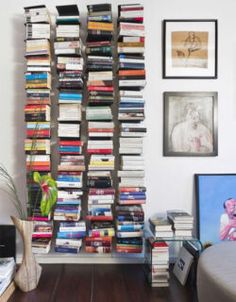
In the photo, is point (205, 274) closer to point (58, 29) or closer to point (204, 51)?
point (204, 51)

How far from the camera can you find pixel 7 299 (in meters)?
1.73

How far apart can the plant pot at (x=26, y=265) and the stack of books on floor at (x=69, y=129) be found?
0.25 m

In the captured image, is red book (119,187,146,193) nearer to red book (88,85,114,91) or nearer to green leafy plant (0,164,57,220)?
green leafy plant (0,164,57,220)

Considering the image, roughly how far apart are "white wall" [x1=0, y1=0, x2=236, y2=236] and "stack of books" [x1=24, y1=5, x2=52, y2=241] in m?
0.19

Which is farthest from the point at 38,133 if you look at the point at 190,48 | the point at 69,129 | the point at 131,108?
the point at 190,48

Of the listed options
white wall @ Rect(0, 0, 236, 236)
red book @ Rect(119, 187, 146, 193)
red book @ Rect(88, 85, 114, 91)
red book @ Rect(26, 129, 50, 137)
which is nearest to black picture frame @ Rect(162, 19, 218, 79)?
white wall @ Rect(0, 0, 236, 236)

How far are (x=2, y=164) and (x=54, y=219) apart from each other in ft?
2.06

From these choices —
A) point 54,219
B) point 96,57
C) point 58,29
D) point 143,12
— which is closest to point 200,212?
point 54,219

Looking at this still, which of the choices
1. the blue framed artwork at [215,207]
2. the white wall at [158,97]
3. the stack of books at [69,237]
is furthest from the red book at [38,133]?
the blue framed artwork at [215,207]

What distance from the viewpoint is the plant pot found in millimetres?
1834

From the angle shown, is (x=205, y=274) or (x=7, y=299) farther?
(x=7, y=299)

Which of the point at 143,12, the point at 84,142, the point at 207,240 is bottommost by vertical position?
the point at 207,240

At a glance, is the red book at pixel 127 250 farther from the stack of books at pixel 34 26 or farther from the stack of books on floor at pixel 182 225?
the stack of books at pixel 34 26

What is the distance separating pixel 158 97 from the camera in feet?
7.50
